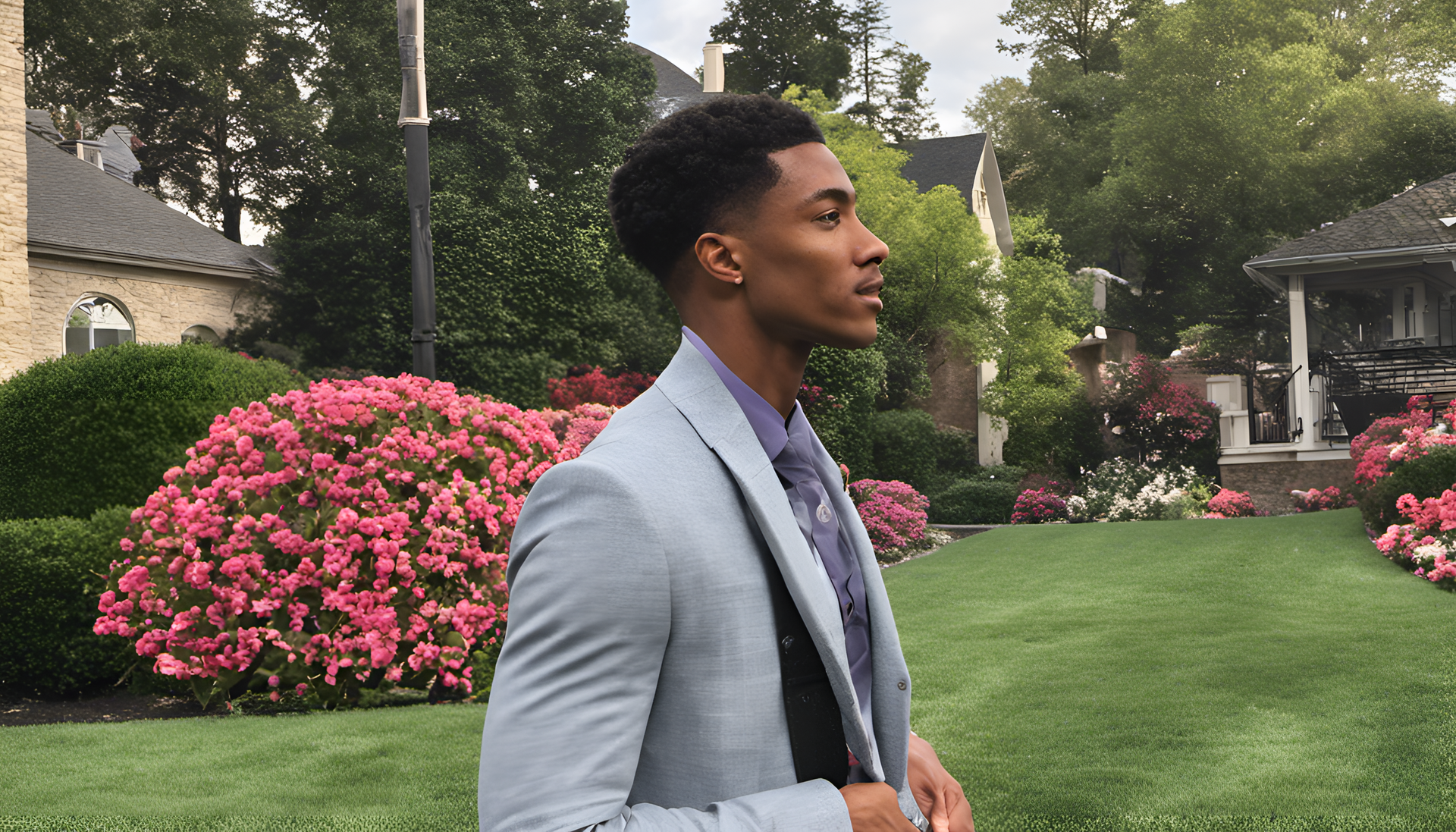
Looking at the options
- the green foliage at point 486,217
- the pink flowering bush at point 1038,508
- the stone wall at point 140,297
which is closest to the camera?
the pink flowering bush at point 1038,508

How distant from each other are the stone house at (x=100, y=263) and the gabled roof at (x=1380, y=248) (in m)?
23.7

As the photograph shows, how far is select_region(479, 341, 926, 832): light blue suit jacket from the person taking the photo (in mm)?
1293

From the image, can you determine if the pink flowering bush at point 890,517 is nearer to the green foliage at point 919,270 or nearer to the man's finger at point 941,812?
the green foliage at point 919,270

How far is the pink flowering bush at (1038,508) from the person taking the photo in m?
21.4

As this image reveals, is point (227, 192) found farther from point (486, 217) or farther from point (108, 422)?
point (108, 422)

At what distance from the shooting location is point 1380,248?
21094 mm

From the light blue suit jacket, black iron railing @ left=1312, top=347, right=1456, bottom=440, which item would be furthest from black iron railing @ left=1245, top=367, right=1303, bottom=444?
the light blue suit jacket

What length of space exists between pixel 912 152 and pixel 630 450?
38.6m

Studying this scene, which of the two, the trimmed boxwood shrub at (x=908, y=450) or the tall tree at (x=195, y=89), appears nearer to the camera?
the trimmed boxwood shrub at (x=908, y=450)

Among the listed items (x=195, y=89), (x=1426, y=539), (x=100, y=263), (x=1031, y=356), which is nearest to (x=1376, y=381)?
(x=1031, y=356)

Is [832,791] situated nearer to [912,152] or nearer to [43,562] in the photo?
[43,562]

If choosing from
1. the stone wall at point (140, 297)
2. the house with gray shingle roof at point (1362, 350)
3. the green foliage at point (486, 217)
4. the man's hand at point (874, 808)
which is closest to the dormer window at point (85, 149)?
the green foliage at point (486, 217)

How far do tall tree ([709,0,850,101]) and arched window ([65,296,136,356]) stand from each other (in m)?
23.1

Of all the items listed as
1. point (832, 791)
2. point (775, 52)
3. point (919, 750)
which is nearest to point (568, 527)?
point (832, 791)
